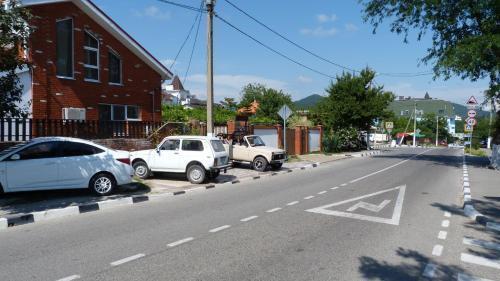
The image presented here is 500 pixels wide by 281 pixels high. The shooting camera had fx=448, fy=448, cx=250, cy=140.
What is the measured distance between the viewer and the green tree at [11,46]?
358 inches

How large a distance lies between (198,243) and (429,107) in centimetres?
14060

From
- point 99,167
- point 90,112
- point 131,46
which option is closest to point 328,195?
point 99,167

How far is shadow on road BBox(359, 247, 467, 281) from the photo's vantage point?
18.1 ft

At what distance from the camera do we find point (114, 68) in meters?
22.9

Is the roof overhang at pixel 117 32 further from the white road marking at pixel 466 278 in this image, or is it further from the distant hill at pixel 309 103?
the distant hill at pixel 309 103

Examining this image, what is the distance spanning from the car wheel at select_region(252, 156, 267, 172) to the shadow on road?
13.4 meters

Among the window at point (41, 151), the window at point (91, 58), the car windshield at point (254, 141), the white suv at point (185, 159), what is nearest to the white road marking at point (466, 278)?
the window at point (41, 151)

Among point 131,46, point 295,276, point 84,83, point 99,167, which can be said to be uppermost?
point 131,46

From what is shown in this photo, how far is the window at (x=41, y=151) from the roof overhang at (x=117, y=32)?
376 inches

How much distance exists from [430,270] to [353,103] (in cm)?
3270

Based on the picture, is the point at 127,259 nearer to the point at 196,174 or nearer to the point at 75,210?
the point at 75,210

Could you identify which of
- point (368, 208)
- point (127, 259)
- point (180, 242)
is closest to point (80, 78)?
point (368, 208)

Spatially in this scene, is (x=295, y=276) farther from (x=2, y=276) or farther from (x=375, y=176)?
(x=375, y=176)

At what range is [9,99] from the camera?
977cm
